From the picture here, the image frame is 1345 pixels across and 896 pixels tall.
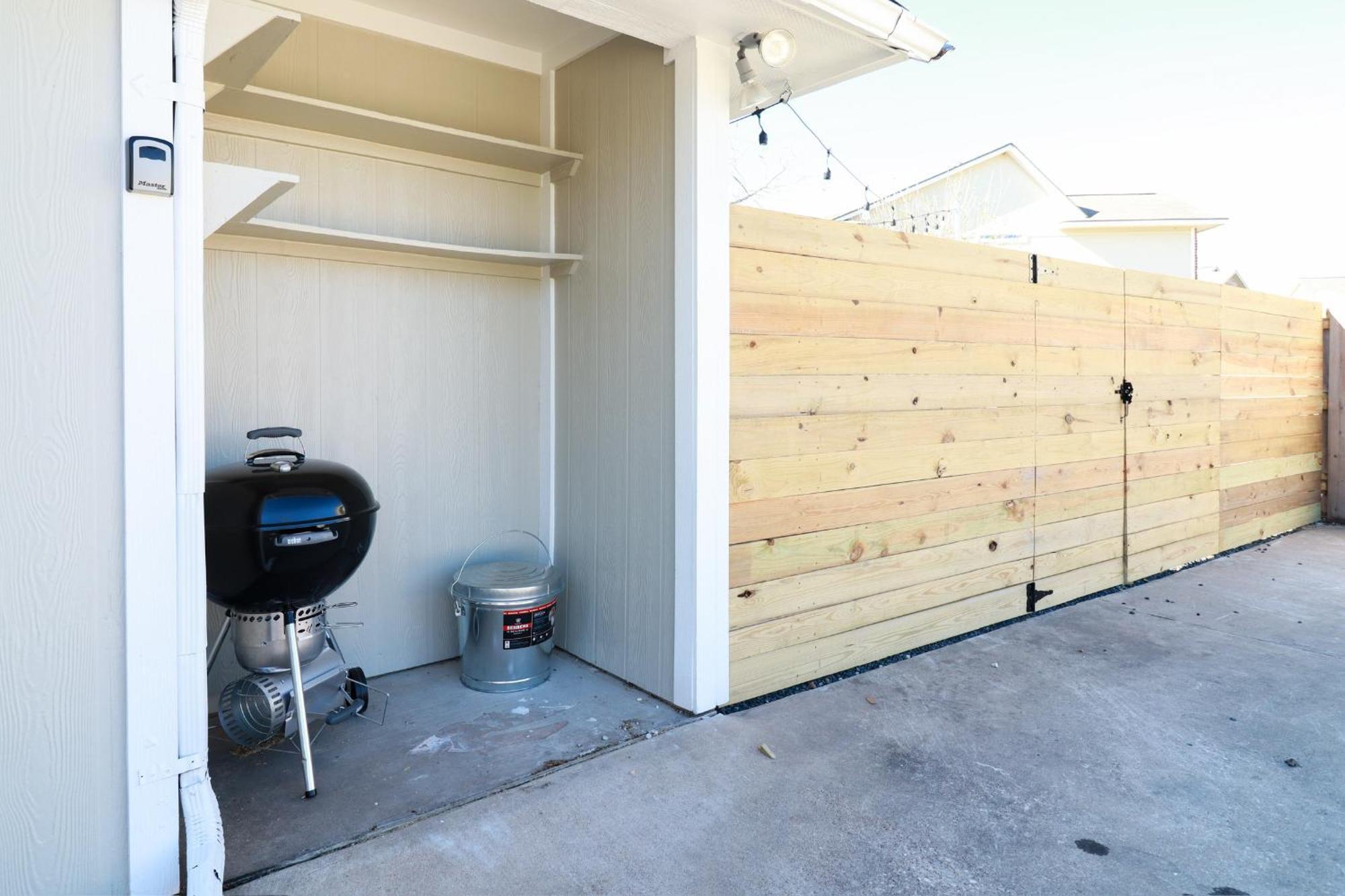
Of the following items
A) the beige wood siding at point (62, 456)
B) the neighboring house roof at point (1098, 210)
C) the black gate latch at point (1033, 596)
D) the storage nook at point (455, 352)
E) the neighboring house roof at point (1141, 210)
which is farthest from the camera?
the neighboring house roof at point (1141, 210)

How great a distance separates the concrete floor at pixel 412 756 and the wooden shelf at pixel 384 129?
2.06 meters

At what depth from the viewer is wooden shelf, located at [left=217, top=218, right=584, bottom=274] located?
106 inches

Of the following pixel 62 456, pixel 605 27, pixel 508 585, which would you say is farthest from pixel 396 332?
pixel 62 456

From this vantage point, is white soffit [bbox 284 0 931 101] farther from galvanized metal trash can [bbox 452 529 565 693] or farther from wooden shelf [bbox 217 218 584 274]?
galvanized metal trash can [bbox 452 529 565 693]

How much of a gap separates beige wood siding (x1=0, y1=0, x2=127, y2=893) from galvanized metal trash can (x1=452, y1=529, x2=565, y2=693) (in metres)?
1.40

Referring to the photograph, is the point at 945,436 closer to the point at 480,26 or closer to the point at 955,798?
the point at 955,798

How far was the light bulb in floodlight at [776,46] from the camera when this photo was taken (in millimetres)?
A: 2729

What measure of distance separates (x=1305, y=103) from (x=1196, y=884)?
19.5 meters

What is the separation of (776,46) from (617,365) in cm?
124

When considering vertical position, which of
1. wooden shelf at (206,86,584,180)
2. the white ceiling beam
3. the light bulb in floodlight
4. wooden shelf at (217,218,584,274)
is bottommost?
wooden shelf at (217,218,584,274)

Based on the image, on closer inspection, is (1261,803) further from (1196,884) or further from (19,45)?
(19,45)

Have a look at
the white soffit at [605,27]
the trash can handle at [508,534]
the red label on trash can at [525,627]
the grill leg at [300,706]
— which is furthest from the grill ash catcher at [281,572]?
the white soffit at [605,27]

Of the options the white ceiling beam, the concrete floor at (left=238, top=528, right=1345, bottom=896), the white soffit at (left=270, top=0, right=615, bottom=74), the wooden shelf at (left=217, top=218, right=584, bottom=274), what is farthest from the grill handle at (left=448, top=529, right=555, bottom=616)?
the white soffit at (left=270, top=0, right=615, bottom=74)

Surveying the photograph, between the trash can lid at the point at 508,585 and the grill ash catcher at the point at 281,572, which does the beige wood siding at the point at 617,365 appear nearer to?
the trash can lid at the point at 508,585
